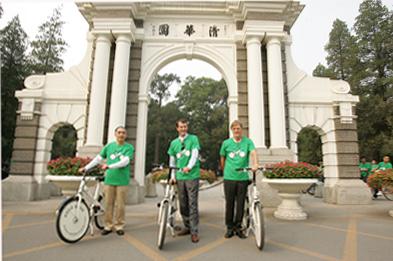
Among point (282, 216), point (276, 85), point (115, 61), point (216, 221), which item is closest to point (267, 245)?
point (216, 221)

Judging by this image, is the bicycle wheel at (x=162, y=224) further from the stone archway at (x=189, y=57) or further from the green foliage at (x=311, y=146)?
the green foliage at (x=311, y=146)

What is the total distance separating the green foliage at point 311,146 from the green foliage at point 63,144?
1677 centimetres

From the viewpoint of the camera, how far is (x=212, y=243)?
13.0 feet

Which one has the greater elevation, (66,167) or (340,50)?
(340,50)

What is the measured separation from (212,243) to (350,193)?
21.1ft

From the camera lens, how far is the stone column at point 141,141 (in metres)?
8.92

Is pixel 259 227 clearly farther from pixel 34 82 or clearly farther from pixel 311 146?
pixel 311 146

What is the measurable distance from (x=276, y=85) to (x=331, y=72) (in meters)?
13.5

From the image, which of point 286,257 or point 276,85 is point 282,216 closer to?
point 286,257

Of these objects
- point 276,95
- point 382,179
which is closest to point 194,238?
point 382,179

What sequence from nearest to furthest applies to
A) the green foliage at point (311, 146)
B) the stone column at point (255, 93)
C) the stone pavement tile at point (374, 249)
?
the stone pavement tile at point (374, 249), the stone column at point (255, 93), the green foliage at point (311, 146)

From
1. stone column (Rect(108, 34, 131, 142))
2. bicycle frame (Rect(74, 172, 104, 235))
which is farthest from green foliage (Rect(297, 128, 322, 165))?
bicycle frame (Rect(74, 172, 104, 235))

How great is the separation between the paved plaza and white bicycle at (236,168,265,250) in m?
0.17

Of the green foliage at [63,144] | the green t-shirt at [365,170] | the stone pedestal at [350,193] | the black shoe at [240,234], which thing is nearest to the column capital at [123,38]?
the black shoe at [240,234]
